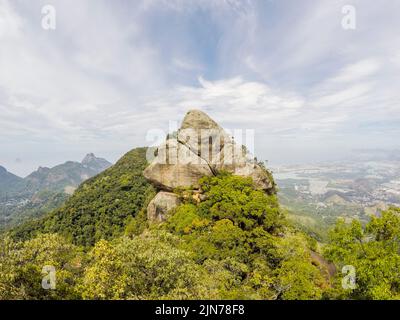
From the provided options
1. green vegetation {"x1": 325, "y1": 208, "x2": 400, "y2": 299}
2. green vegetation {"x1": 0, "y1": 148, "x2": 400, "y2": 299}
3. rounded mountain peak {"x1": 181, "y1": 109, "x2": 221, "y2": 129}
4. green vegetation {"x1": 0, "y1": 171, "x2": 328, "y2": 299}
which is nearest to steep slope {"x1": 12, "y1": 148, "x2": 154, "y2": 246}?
rounded mountain peak {"x1": 181, "y1": 109, "x2": 221, "y2": 129}

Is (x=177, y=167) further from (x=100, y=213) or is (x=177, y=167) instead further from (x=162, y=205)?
(x=100, y=213)

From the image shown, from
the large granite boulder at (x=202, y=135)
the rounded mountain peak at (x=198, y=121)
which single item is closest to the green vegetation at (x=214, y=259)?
the large granite boulder at (x=202, y=135)

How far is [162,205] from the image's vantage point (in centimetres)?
2852

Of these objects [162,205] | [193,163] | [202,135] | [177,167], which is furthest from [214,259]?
[202,135]

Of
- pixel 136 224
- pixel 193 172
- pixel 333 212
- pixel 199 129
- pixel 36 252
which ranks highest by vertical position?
pixel 199 129

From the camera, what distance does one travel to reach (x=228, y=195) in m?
25.2

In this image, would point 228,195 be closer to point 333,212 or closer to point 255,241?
point 255,241

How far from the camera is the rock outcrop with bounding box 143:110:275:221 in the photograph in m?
29.1

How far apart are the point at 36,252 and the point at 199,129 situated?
2145 cm

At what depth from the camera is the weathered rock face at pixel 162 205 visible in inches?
1111

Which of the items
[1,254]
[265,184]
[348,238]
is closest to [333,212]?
[265,184]
